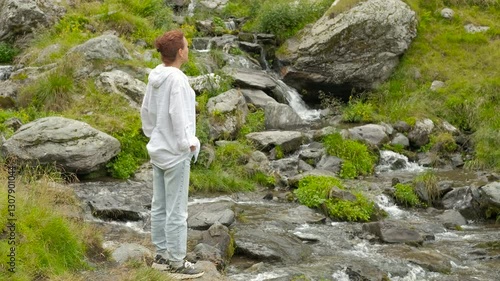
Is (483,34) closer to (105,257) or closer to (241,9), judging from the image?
(241,9)

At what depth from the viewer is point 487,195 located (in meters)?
12.5

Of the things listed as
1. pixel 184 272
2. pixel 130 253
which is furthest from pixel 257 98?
pixel 184 272

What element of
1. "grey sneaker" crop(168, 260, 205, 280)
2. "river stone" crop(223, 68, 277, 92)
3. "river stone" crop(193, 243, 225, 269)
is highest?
"grey sneaker" crop(168, 260, 205, 280)

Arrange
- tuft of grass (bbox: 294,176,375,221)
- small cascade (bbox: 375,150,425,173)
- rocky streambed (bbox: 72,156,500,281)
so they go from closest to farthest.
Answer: rocky streambed (bbox: 72,156,500,281) → tuft of grass (bbox: 294,176,375,221) → small cascade (bbox: 375,150,425,173)

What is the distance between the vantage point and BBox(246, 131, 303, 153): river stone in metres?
Result: 16.1

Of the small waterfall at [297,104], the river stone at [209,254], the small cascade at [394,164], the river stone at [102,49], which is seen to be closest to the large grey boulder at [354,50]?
the small waterfall at [297,104]

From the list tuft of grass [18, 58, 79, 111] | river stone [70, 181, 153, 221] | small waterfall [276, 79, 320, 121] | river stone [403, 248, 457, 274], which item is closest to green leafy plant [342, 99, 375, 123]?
small waterfall [276, 79, 320, 121]

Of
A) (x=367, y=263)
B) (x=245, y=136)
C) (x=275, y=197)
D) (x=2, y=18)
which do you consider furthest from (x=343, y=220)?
(x=2, y=18)

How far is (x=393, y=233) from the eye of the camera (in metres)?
10.9

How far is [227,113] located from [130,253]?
949 cm

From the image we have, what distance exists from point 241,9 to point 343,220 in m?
16.2

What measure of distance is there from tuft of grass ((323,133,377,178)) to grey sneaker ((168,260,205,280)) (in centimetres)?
870

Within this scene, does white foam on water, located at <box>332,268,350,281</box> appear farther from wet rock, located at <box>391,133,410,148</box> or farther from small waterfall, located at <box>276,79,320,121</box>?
small waterfall, located at <box>276,79,320,121</box>

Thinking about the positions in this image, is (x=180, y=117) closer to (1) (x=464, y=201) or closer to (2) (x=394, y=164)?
(1) (x=464, y=201)
